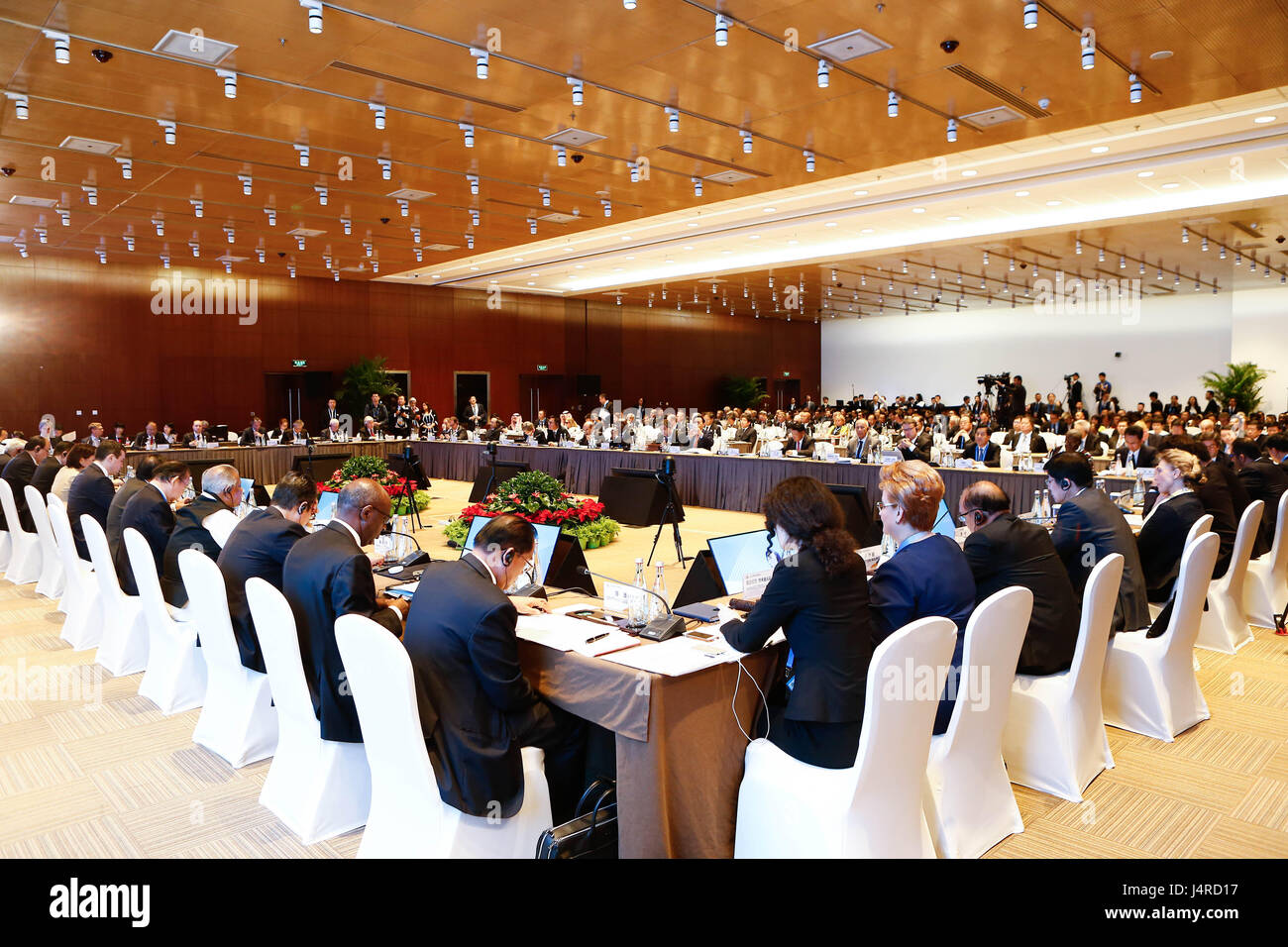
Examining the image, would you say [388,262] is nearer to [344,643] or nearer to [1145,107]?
[1145,107]

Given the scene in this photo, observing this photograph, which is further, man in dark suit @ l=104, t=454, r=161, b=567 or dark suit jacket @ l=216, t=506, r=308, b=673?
man in dark suit @ l=104, t=454, r=161, b=567

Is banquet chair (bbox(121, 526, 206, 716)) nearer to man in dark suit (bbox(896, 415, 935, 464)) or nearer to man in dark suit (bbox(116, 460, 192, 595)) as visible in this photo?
man in dark suit (bbox(116, 460, 192, 595))

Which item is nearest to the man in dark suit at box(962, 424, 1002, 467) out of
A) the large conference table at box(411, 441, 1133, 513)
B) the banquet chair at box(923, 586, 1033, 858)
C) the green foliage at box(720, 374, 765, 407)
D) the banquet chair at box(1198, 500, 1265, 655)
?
the large conference table at box(411, 441, 1133, 513)

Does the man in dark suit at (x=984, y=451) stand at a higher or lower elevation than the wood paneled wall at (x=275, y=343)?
lower

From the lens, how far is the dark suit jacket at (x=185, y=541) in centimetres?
445

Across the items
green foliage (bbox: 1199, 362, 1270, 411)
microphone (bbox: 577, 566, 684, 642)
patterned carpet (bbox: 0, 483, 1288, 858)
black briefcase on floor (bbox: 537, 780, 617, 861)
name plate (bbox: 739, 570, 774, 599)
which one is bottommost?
patterned carpet (bbox: 0, 483, 1288, 858)

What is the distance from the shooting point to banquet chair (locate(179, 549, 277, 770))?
11.7ft

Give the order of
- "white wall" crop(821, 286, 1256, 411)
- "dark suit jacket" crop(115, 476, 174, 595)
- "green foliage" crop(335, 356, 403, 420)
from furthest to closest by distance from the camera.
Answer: "white wall" crop(821, 286, 1256, 411)
"green foliage" crop(335, 356, 403, 420)
"dark suit jacket" crop(115, 476, 174, 595)

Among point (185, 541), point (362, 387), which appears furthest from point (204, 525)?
point (362, 387)

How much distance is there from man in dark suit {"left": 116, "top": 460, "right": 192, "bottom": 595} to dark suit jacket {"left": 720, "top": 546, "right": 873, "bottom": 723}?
3.61 m

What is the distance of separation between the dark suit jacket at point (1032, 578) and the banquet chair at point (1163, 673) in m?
0.78

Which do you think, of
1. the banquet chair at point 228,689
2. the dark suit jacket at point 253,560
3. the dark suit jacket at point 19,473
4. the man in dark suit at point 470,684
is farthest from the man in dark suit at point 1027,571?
the dark suit jacket at point 19,473

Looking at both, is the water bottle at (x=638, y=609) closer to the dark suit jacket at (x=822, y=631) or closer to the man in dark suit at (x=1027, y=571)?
the dark suit jacket at (x=822, y=631)

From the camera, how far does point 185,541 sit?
4.45 m
